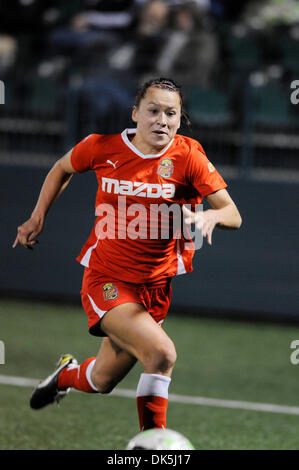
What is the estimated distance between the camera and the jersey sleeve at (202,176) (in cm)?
440

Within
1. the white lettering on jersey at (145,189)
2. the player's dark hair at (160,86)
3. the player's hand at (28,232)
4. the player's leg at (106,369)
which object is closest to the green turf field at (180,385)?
the player's leg at (106,369)

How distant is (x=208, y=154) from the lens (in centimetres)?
953

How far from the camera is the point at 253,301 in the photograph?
9.62 meters

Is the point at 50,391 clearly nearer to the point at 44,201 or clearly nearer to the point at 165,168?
the point at 44,201

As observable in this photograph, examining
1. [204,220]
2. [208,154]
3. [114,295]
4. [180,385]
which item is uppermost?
[208,154]

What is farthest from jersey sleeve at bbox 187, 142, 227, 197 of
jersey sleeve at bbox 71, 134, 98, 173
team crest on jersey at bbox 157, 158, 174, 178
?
jersey sleeve at bbox 71, 134, 98, 173


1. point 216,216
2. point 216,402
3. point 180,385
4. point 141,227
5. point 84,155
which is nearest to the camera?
point 216,216

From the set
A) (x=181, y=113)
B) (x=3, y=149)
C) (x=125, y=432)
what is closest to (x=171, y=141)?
(x=181, y=113)

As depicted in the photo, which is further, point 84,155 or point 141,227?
point 84,155

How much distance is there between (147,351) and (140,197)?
31.8 inches

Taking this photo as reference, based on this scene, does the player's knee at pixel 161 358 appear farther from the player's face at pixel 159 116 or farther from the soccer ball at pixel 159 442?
the player's face at pixel 159 116

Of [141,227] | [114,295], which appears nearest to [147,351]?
[114,295]

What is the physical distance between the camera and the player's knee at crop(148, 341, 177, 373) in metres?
4.29

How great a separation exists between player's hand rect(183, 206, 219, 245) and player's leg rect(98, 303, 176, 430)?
68 cm
